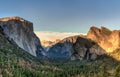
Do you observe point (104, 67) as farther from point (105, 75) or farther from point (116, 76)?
point (116, 76)

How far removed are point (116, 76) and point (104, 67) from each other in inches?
816

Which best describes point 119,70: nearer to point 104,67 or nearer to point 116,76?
point 116,76

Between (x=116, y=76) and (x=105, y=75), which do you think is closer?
(x=116, y=76)

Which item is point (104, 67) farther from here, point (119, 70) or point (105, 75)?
point (119, 70)

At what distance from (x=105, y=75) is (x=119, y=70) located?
18.8 metres

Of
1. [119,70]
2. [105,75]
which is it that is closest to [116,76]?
[119,70]

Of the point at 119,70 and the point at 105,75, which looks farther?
the point at 105,75

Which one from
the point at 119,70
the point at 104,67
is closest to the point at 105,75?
the point at 104,67

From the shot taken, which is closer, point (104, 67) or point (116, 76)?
point (116, 76)

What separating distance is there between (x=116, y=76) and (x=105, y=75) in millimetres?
20706

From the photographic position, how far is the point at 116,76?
16438 cm

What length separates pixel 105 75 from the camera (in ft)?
607

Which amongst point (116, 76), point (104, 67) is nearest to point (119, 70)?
point (116, 76)

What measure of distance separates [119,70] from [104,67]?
60.3ft
